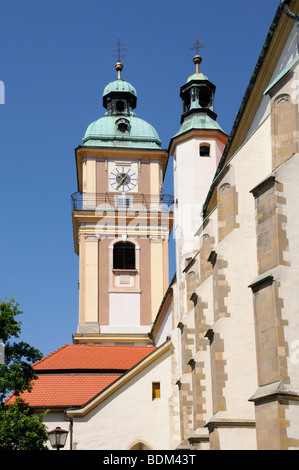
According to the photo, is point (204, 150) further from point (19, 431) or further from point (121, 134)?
point (121, 134)

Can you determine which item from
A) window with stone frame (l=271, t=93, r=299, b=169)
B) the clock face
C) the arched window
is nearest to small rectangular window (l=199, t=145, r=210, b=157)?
the arched window

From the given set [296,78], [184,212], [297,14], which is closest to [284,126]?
[296,78]

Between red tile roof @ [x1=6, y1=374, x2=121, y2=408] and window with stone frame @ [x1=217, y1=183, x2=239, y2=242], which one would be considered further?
red tile roof @ [x1=6, y1=374, x2=121, y2=408]

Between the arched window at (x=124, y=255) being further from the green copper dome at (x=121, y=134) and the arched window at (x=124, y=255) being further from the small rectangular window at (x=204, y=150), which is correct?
the small rectangular window at (x=204, y=150)

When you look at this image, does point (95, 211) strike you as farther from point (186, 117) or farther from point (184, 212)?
point (184, 212)

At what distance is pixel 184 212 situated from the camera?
31.1 meters

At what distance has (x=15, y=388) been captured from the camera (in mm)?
22719

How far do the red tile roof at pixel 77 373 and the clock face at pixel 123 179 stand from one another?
12.3 meters

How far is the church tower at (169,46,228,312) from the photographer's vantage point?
30.6 metres

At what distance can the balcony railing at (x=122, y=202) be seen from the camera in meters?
45.7

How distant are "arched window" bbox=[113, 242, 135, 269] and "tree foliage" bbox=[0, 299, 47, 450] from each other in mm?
21493

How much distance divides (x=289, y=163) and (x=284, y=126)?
45.7 inches

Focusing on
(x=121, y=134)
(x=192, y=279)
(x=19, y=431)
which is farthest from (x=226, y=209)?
(x=121, y=134)

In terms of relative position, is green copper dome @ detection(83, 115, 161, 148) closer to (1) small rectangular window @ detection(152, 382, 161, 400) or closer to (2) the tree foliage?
(1) small rectangular window @ detection(152, 382, 161, 400)
